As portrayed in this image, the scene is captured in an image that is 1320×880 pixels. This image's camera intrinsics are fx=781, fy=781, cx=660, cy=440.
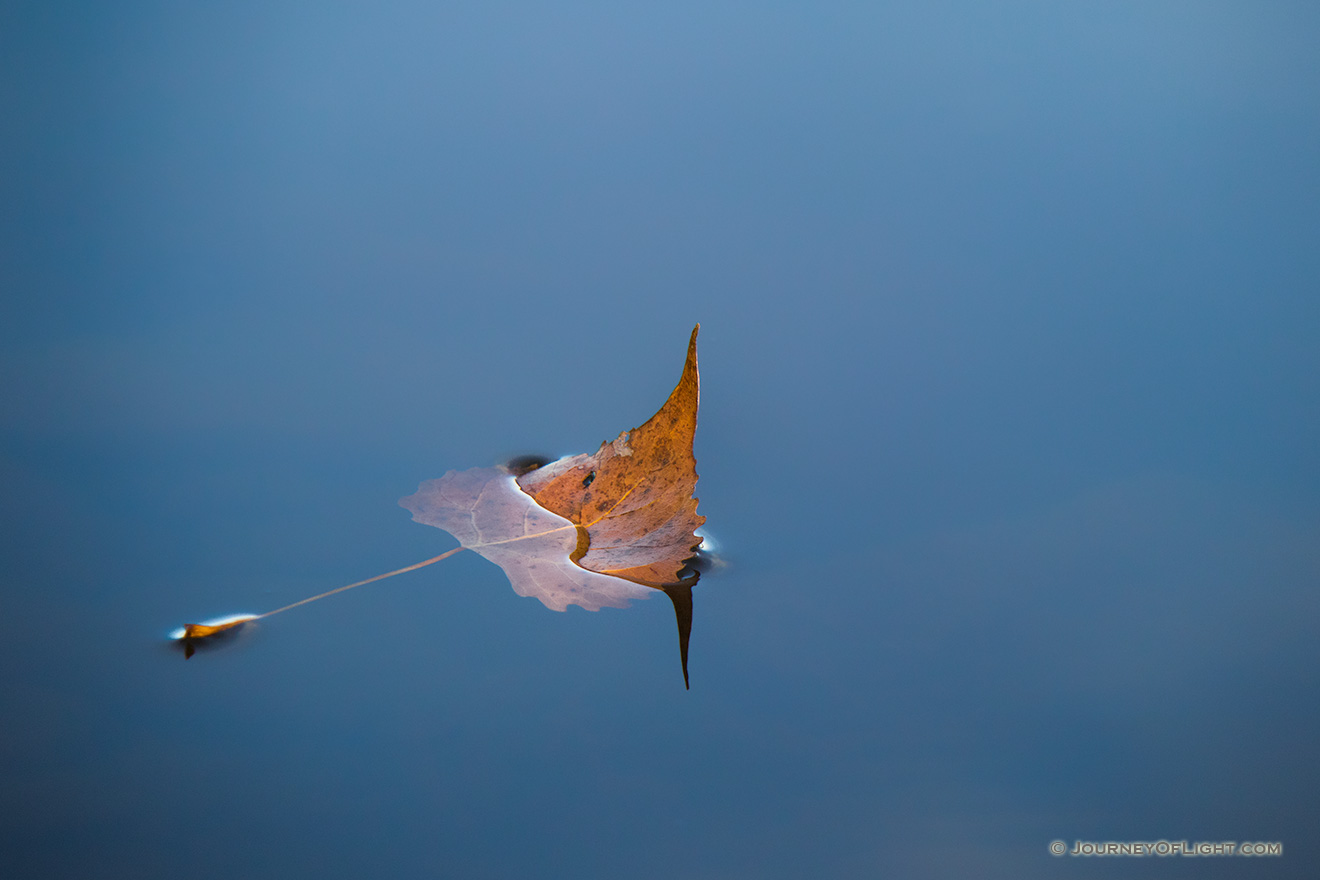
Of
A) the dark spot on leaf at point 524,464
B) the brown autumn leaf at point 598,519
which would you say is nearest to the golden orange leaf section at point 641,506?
the brown autumn leaf at point 598,519

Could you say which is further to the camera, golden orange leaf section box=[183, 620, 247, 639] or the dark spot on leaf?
the dark spot on leaf

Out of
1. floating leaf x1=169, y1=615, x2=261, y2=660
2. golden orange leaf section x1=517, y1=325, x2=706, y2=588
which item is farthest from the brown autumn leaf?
floating leaf x1=169, y1=615, x2=261, y2=660

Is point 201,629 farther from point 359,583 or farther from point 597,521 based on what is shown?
point 597,521

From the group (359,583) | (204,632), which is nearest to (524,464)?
(359,583)

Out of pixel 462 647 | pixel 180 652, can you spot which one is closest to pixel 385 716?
pixel 462 647

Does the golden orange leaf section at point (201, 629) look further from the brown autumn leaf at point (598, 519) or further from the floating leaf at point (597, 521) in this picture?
the brown autumn leaf at point (598, 519)

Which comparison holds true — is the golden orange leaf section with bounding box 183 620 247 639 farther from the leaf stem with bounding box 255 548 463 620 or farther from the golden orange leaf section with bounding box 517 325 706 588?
the golden orange leaf section with bounding box 517 325 706 588

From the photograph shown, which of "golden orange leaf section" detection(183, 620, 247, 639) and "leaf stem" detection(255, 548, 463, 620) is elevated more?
"leaf stem" detection(255, 548, 463, 620)

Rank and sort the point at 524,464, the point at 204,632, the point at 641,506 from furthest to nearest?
the point at 524,464
the point at 641,506
the point at 204,632

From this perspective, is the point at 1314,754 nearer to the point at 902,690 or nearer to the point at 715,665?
the point at 902,690
